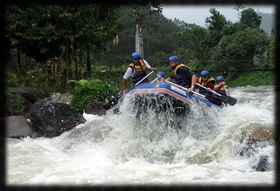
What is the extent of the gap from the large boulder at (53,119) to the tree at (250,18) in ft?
86.1

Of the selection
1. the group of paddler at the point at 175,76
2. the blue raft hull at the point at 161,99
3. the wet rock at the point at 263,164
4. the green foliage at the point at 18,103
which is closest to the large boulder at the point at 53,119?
the green foliage at the point at 18,103

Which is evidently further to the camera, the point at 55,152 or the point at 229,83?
the point at 229,83

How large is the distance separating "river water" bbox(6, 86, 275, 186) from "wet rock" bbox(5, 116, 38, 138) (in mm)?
243

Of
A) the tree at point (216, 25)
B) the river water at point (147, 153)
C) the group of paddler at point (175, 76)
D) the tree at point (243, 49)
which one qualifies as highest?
the tree at point (216, 25)

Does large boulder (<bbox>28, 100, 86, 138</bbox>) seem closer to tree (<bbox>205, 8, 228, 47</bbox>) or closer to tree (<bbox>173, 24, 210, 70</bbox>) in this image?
tree (<bbox>173, 24, 210, 70</bbox>)

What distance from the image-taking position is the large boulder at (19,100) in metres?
9.52

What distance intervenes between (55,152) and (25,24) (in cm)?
A: 713

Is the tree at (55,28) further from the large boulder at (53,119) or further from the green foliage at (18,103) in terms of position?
the large boulder at (53,119)

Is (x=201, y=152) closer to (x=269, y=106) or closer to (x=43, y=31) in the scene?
(x=269, y=106)

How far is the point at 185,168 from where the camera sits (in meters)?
5.29

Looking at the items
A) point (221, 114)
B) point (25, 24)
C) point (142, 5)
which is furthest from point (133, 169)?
point (25, 24)

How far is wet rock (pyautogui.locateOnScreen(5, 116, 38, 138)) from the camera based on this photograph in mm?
7746

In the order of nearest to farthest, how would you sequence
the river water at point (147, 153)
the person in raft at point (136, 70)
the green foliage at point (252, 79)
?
the river water at point (147, 153), the person in raft at point (136, 70), the green foliage at point (252, 79)

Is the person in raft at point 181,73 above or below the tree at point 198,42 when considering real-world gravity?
below
